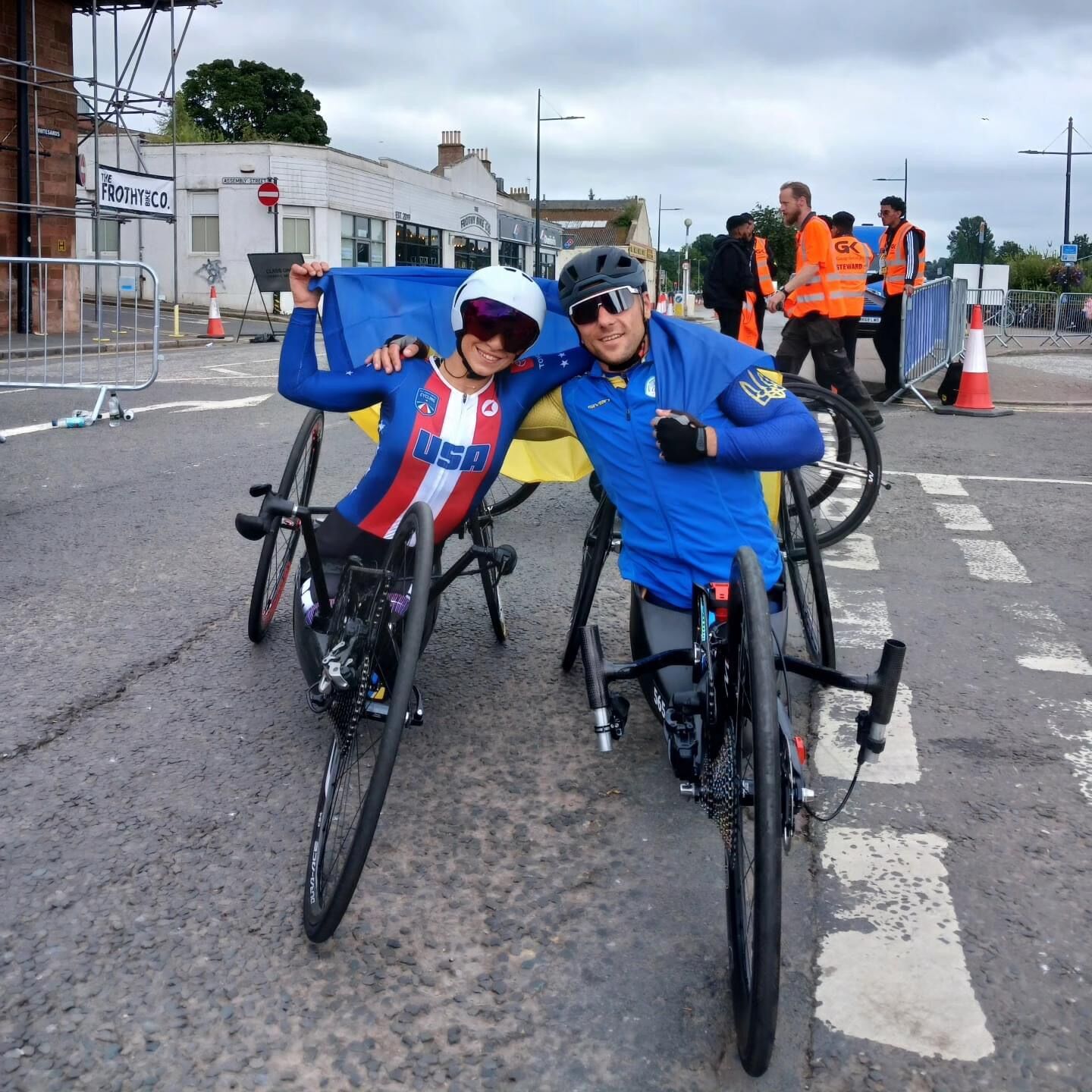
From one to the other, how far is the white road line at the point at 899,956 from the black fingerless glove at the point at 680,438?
106 cm

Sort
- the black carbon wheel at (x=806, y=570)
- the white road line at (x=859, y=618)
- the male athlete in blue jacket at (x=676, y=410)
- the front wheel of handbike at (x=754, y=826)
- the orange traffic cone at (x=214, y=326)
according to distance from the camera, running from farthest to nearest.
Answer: the orange traffic cone at (x=214, y=326) < the white road line at (x=859, y=618) < the black carbon wheel at (x=806, y=570) < the male athlete in blue jacket at (x=676, y=410) < the front wheel of handbike at (x=754, y=826)

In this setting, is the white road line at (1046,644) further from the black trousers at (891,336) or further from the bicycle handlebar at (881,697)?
the black trousers at (891,336)

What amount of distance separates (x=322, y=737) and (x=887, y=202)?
11313 millimetres

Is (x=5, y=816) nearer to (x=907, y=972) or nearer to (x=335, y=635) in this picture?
(x=335, y=635)

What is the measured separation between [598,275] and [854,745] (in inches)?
64.5

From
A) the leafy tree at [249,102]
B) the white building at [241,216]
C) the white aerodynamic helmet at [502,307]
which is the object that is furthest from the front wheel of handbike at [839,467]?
the leafy tree at [249,102]

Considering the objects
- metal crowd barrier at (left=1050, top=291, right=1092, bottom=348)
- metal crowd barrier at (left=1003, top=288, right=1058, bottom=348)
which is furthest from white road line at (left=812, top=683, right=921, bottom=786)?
metal crowd barrier at (left=1003, top=288, right=1058, bottom=348)

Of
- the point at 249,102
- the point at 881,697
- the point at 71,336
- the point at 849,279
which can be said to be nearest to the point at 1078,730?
the point at 881,697

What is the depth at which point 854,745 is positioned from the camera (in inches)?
155

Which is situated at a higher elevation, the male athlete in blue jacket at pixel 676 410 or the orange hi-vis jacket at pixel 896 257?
the orange hi-vis jacket at pixel 896 257

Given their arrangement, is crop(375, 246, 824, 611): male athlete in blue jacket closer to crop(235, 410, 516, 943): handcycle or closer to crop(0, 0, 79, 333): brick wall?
crop(235, 410, 516, 943): handcycle

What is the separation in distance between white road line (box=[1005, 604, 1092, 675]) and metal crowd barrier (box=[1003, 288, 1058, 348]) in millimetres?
27981

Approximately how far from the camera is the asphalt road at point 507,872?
7.97ft

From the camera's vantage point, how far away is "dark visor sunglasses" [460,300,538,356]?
3.68m
